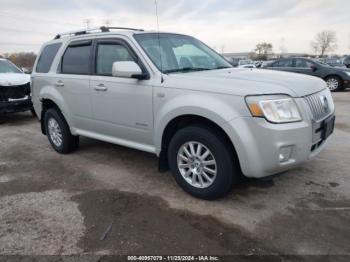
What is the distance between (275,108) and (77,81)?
9.94ft

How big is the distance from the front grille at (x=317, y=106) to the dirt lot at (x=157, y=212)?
0.93m

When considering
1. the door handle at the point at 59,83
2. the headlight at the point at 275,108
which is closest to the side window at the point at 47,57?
the door handle at the point at 59,83

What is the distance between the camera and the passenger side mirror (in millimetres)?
3850

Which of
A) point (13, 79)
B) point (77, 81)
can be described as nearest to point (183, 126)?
point (77, 81)

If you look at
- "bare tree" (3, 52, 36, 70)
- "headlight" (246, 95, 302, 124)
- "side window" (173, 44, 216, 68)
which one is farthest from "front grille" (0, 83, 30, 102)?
"bare tree" (3, 52, 36, 70)

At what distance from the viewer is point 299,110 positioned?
128 inches

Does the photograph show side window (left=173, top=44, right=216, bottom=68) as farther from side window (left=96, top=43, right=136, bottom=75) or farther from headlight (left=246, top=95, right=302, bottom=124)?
headlight (left=246, top=95, right=302, bottom=124)

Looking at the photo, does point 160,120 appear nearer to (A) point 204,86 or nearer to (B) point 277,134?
(A) point 204,86

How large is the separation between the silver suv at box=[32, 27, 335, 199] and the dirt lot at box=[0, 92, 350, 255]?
0.41 metres

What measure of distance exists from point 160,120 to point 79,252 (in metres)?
1.67

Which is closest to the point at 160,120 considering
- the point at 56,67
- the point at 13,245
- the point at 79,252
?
the point at 79,252

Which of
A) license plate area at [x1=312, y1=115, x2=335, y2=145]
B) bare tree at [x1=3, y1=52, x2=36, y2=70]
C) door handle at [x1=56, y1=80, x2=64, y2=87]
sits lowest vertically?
license plate area at [x1=312, y1=115, x2=335, y2=145]

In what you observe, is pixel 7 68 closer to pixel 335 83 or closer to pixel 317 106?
pixel 317 106

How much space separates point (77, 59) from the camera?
200 inches
